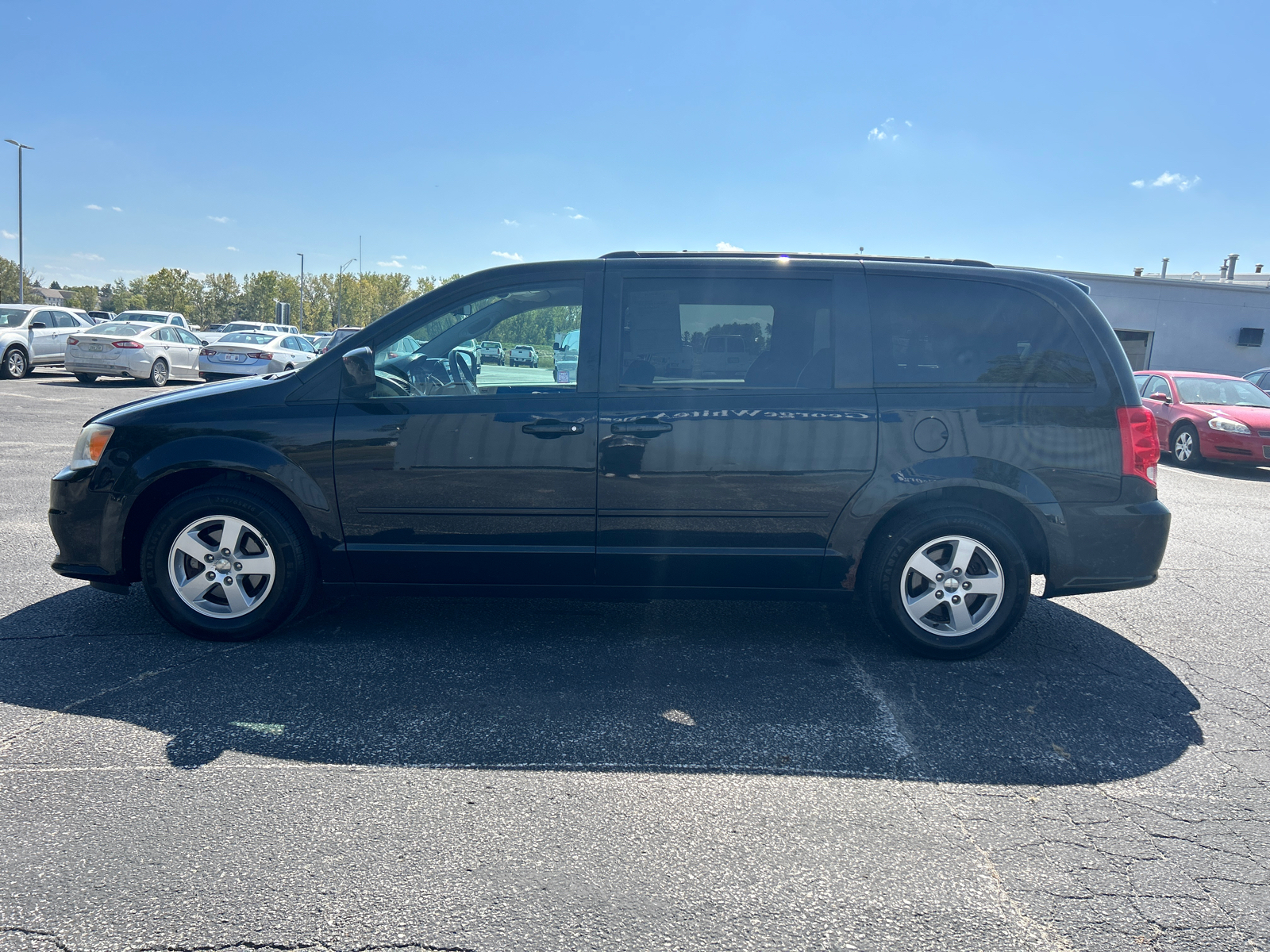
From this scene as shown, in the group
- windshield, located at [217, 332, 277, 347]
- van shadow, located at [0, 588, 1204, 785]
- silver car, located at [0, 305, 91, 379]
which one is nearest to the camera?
van shadow, located at [0, 588, 1204, 785]

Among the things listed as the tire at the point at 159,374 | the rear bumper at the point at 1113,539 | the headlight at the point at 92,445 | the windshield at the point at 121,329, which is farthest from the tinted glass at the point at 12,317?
the rear bumper at the point at 1113,539

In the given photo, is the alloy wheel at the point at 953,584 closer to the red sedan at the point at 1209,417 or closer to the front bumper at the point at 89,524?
the front bumper at the point at 89,524

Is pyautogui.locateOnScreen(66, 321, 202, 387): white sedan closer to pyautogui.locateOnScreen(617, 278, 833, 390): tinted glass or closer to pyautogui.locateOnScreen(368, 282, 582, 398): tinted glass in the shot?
pyautogui.locateOnScreen(368, 282, 582, 398): tinted glass

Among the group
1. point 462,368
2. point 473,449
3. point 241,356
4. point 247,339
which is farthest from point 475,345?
point 247,339

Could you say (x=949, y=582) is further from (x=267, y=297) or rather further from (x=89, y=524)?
(x=267, y=297)

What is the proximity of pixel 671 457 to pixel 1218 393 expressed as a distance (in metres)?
13.3

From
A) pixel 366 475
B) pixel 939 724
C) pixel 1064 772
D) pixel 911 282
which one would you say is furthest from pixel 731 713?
pixel 911 282

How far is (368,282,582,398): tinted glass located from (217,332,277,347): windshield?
1899 centimetres

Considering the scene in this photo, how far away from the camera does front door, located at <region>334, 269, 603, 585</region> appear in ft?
13.1

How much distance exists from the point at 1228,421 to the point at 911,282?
10.9 m

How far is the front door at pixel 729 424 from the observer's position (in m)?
3.99

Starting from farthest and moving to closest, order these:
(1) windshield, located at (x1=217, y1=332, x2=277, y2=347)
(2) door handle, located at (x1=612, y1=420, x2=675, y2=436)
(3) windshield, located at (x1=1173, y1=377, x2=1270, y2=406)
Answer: (1) windshield, located at (x1=217, y1=332, x2=277, y2=347) → (3) windshield, located at (x1=1173, y1=377, x2=1270, y2=406) → (2) door handle, located at (x1=612, y1=420, x2=675, y2=436)

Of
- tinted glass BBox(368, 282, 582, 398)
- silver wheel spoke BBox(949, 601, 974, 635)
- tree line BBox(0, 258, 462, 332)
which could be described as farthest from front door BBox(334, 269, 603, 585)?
tree line BBox(0, 258, 462, 332)

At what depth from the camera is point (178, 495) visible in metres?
4.17
